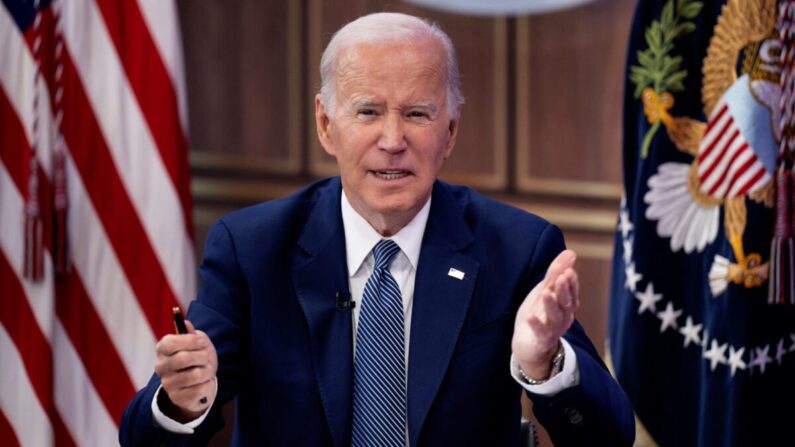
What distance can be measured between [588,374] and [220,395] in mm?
686

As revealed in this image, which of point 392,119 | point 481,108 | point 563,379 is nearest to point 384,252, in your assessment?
point 392,119

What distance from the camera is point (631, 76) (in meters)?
3.54

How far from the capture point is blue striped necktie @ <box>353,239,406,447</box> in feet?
7.36

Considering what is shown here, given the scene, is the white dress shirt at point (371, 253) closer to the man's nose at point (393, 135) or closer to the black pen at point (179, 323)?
the man's nose at point (393, 135)

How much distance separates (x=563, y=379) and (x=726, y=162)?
151 cm

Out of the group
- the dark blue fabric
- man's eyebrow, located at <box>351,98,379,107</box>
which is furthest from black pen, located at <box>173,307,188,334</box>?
the dark blue fabric

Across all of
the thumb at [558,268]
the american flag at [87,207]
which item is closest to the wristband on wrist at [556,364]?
the thumb at [558,268]

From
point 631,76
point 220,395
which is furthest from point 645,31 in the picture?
point 220,395

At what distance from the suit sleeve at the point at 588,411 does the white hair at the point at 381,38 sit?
23.7 inches

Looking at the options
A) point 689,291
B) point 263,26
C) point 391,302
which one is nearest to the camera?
point 391,302

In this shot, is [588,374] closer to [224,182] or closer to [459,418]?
[459,418]

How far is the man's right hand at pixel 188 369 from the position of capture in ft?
6.53

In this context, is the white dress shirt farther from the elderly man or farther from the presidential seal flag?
the presidential seal flag

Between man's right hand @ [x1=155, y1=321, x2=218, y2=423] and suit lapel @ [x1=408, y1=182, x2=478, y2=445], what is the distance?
407 mm
